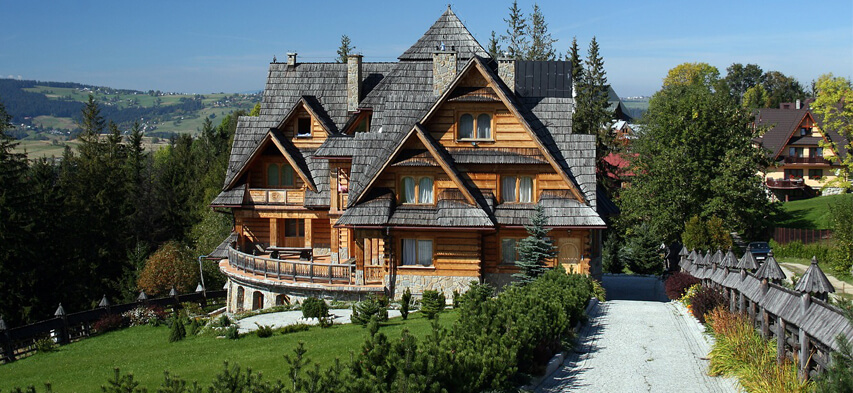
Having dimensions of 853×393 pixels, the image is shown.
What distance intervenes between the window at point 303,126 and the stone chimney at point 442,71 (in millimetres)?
8729

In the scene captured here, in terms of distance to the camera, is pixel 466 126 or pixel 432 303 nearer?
pixel 432 303

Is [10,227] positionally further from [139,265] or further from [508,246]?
Result: [508,246]

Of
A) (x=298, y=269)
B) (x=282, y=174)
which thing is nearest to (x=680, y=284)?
(x=298, y=269)

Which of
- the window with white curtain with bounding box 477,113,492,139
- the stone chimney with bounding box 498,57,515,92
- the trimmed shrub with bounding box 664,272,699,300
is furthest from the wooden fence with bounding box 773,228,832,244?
the window with white curtain with bounding box 477,113,492,139

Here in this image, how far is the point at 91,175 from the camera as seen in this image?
58.8 meters

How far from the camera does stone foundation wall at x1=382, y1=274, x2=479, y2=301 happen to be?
98.0 feet

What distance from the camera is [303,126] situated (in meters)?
38.5

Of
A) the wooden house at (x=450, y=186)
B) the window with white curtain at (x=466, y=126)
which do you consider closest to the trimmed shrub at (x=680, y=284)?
the wooden house at (x=450, y=186)

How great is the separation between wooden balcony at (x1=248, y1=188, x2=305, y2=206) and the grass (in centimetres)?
969

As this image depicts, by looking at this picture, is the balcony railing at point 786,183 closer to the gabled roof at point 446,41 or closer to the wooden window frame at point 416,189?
the gabled roof at point 446,41

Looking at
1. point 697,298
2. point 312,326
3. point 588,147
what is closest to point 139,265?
point 312,326

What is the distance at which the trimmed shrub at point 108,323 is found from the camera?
33531 mm

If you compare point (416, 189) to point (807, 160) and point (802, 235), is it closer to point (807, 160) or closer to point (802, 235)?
point (802, 235)

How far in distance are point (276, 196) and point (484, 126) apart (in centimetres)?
1257
